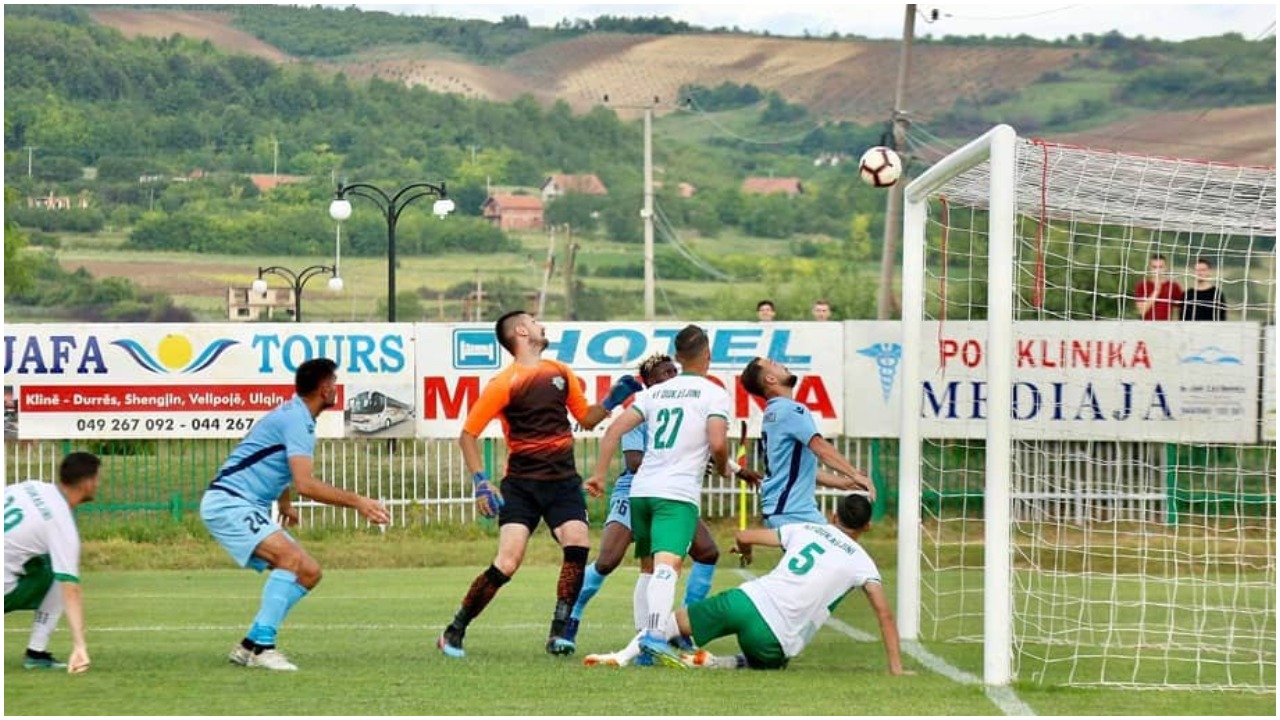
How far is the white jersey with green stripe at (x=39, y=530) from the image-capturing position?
31.3 ft

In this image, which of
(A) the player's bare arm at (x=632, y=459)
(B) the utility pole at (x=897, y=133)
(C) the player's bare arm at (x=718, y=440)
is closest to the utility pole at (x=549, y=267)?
(B) the utility pole at (x=897, y=133)

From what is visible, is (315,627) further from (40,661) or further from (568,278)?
(568,278)

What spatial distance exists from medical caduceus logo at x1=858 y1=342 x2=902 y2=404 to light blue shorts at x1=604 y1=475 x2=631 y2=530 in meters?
9.64

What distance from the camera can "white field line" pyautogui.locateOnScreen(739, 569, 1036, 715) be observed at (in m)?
8.90

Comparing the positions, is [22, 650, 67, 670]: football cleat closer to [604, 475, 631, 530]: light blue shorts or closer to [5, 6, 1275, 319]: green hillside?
[604, 475, 631, 530]: light blue shorts

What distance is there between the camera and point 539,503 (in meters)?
11.2

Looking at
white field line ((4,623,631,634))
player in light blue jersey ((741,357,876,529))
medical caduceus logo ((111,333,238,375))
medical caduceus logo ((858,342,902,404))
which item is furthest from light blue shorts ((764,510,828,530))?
medical caduceus logo ((111,333,238,375))

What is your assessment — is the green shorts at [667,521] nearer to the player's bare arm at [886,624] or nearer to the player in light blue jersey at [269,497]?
the player's bare arm at [886,624]

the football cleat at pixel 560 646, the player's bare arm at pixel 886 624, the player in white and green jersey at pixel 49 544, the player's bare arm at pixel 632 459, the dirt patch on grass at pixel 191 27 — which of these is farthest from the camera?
the dirt patch on grass at pixel 191 27

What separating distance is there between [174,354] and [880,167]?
33.6ft

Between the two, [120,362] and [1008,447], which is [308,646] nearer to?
[1008,447]

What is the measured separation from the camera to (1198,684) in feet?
33.5

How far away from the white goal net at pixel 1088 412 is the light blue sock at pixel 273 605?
374 centimetres

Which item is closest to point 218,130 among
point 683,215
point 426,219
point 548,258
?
point 426,219
